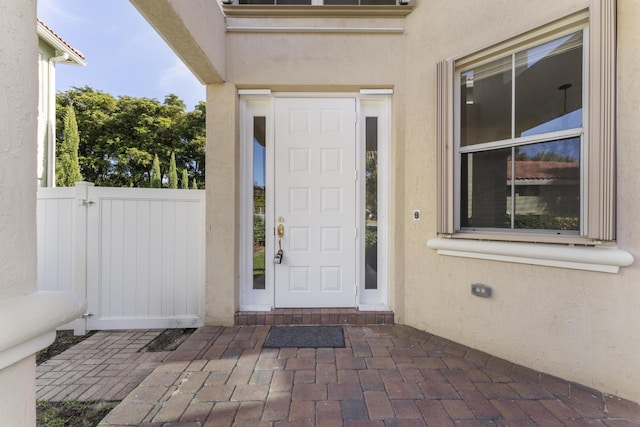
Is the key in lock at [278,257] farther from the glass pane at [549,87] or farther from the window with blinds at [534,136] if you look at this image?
the glass pane at [549,87]

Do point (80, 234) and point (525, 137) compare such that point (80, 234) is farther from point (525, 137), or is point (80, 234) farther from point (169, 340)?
point (525, 137)

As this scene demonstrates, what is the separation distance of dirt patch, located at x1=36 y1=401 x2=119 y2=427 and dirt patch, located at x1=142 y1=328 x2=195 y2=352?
2.59ft

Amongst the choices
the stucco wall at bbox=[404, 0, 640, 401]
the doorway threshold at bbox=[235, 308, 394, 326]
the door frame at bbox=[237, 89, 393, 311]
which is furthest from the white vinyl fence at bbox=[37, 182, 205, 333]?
the stucco wall at bbox=[404, 0, 640, 401]

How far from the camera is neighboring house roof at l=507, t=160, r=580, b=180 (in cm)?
227

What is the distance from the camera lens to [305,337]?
2.93 m

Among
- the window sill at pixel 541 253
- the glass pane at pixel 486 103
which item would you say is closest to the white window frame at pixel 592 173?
the window sill at pixel 541 253

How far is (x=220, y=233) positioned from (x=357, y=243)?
62.3 inches

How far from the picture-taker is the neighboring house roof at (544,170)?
227 centimetres

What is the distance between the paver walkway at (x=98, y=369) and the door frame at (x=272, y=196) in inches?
42.6

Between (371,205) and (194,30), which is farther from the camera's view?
(371,205)

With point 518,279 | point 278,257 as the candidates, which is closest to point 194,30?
point 278,257

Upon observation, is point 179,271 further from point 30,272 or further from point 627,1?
point 627,1

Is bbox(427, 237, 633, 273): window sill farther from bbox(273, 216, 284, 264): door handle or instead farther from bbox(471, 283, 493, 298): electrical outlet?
bbox(273, 216, 284, 264): door handle

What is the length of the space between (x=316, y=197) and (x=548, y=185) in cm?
219
